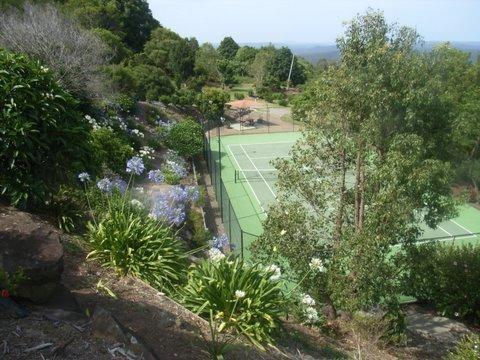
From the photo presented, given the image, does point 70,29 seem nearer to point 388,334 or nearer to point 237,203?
point 237,203

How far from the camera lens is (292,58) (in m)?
59.7

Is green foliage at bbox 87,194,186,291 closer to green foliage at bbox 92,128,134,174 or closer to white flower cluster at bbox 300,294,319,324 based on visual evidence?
white flower cluster at bbox 300,294,319,324

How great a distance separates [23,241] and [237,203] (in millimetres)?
14528

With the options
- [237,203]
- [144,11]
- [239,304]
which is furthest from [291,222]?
[144,11]

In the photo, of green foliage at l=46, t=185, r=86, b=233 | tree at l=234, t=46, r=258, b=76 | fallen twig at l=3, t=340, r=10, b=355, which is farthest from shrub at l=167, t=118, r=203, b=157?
tree at l=234, t=46, r=258, b=76

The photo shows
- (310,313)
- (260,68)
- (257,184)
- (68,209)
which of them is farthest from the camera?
(260,68)

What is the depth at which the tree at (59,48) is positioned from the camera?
15.2 metres

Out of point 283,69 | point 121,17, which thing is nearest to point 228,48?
point 283,69

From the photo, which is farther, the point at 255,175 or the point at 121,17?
the point at 121,17

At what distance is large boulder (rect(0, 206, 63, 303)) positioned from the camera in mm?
4105

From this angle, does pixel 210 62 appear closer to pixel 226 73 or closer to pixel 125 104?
pixel 226 73

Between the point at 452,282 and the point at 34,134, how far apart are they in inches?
384

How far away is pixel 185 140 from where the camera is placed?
2112cm

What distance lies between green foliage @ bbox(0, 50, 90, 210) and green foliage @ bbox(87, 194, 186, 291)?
0.96 m
